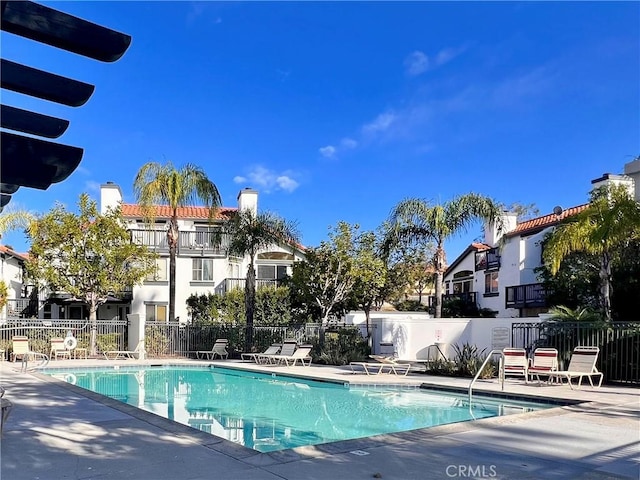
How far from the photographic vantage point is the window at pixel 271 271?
36.8 m

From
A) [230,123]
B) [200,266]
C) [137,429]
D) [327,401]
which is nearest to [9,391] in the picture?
[137,429]

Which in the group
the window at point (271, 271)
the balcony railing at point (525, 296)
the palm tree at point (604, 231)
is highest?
the palm tree at point (604, 231)

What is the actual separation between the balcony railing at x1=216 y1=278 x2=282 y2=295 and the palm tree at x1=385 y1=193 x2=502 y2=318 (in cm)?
1370

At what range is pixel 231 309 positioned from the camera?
1264 inches

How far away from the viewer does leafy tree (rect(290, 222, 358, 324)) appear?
22812 millimetres

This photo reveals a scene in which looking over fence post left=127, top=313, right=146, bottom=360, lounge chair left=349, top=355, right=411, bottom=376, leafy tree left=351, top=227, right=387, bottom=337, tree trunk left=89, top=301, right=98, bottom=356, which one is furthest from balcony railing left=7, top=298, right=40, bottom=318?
→ lounge chair left=349, top=355, right=411, bottom=376

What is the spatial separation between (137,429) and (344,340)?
1631 cm

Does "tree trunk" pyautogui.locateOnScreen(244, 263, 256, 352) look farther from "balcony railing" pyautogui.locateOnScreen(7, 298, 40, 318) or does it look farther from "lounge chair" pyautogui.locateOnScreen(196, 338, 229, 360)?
"balcony railing" pyautogui.locateOnScreen(7, 298, 40, 318)

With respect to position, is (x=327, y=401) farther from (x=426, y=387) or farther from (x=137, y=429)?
(x=137, y=429)

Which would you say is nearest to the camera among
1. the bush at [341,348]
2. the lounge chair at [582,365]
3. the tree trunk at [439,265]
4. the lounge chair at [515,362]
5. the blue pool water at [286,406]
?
the blue pool water at [286,406]

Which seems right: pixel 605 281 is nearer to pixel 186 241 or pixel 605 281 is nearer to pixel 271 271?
pixel 271 271

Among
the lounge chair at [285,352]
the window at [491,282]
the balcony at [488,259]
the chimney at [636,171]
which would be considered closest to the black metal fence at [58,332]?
the lounge chair at [285,352]

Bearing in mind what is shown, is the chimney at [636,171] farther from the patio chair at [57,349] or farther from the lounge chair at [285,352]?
the patio chair at [57,349]

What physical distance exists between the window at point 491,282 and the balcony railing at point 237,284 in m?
17.4
